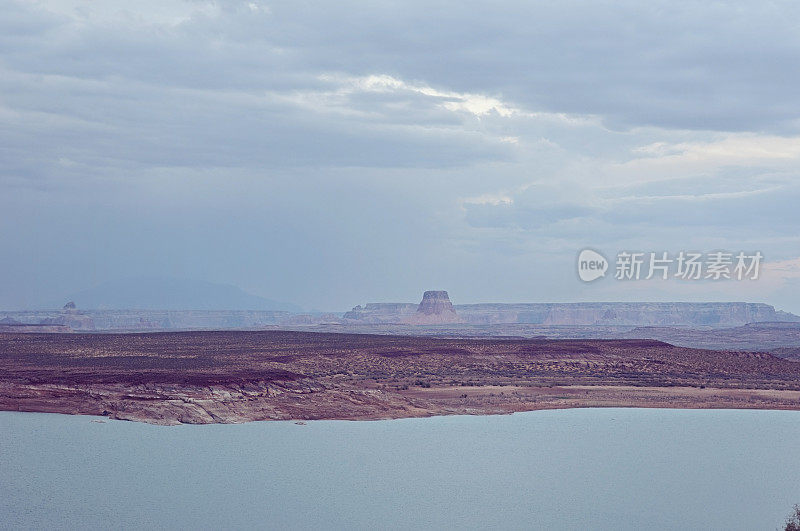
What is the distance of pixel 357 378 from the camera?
5138 centimetres

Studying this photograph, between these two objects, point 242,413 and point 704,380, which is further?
point 704,380

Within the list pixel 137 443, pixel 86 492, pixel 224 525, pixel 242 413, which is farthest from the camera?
pixel 242 413

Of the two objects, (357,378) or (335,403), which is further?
(357,378)

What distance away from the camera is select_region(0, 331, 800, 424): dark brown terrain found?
3991cm

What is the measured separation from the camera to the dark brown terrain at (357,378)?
3991cm

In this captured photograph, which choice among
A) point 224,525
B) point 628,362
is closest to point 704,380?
point 628,362

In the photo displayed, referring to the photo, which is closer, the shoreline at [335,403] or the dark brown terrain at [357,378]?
the shoreline at [335,403]

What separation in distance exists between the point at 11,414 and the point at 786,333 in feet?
507

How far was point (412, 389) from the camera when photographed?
4725 centimetres

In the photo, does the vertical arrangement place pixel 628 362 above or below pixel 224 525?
above

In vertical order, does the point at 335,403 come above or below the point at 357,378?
below

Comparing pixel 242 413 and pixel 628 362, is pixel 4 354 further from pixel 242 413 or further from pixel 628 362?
pixel 628 362

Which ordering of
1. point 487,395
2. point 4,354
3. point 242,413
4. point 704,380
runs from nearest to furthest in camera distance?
point 242,413 < point 487,395 < point 704,380 < point 4,354

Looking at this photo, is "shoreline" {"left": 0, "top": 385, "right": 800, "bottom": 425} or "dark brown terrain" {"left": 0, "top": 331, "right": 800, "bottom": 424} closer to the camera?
"shoreline" {"left": 0, "top": 385, "right": 800, "bottom": 425}
